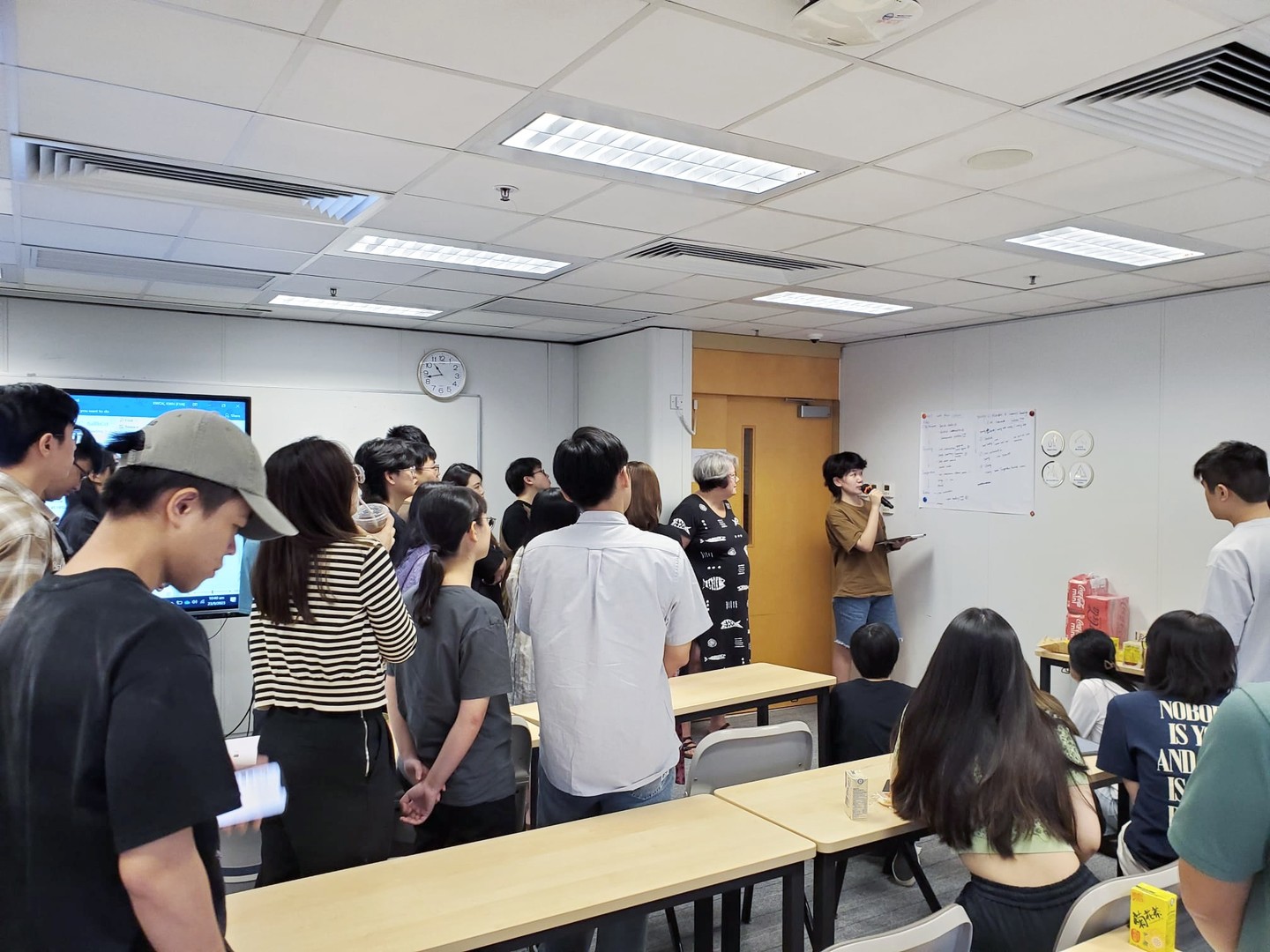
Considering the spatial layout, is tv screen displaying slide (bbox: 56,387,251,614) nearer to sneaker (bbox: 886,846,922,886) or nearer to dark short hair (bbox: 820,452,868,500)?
sneaker (bbox: 886,846,922,886)

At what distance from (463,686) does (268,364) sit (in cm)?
391

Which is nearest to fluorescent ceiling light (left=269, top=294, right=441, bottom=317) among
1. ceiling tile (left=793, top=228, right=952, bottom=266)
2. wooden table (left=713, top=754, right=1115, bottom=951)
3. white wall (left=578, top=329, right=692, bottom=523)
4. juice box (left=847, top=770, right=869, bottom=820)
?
white wall (left=578, top=329, right=692, bottom=523)

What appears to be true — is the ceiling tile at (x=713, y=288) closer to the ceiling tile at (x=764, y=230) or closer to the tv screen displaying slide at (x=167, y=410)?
the ceiling tile at (x=764, y=230)

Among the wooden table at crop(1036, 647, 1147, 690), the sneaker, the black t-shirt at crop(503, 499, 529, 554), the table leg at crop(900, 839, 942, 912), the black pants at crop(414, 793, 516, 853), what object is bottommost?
the sneaker

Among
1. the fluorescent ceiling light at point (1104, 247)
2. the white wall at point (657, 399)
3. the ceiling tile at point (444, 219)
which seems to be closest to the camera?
the ceiling tile at point (444, 219)

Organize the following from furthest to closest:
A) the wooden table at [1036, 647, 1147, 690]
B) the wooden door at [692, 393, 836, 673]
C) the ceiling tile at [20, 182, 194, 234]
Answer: the wooden door at [692, 393, 836, 673] → the wooden table at [1036, 647, 1147, 690] → the ceiling tile at [20, 182, 194, 234]

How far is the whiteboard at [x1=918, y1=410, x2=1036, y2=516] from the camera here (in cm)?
543

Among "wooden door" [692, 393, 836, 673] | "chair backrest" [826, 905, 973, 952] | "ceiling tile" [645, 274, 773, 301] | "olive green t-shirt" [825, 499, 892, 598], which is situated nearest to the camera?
"chair backrest" [826, 905, 973, 952]

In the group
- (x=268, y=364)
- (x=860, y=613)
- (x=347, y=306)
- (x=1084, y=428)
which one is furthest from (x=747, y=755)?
(x=268, y=364)

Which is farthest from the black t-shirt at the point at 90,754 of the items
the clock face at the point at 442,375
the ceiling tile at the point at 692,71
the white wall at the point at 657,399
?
the clock face at the point at 442,375

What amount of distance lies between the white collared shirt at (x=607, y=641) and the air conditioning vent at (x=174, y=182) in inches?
63.1

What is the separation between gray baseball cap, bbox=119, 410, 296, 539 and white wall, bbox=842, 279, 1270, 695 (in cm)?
472

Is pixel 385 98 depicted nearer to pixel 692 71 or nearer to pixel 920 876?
pixel 692 71

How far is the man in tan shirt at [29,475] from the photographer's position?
1.99 m
